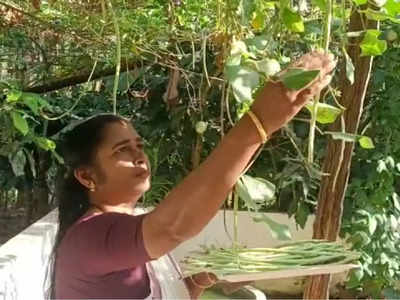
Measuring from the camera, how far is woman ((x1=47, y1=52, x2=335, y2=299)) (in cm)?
70

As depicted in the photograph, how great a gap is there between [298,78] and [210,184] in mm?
146

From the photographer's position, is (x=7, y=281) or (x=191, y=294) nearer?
(x=191, y=294)

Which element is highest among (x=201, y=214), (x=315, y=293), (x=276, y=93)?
(x=276, y=93)

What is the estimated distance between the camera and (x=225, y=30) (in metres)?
1.03

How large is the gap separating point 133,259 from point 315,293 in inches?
35.6

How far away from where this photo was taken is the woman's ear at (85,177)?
1052 mm

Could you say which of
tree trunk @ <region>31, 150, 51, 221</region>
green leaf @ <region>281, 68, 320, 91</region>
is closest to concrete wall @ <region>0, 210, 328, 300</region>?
green leaf @ <region>281, 68, 320, 91</region>

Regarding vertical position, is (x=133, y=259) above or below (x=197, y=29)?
below

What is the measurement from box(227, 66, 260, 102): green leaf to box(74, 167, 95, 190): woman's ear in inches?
16.6

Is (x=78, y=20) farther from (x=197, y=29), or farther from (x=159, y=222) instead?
(x=159, y=222)

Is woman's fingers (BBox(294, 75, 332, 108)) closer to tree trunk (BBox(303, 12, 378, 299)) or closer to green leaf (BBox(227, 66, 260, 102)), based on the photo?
green leaf (BBox(227, 66, 260, 102))

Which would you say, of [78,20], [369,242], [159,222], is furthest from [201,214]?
[369,242]

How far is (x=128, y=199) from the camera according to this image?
1.02 m

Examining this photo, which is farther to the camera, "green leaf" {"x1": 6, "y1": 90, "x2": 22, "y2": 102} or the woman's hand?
"green leaf" {"x1": 6, "y1": 90, "x2": 22, "y2": 102}
